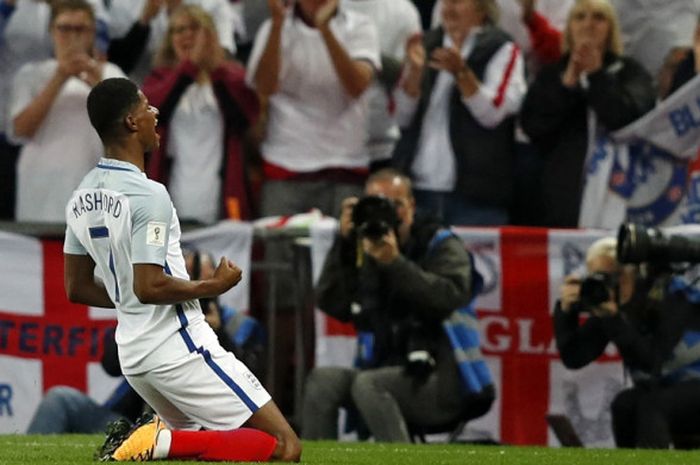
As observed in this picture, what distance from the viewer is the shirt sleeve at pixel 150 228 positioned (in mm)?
6836

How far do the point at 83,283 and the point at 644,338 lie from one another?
13.3 ft

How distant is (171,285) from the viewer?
686cm

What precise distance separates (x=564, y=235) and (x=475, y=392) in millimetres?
1685

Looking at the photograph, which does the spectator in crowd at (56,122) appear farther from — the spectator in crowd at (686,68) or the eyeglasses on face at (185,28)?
the spectator in crowd at (686,68)

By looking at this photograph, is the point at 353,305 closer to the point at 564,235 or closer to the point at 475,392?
the point at 475,392

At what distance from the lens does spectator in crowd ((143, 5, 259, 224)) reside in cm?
1250

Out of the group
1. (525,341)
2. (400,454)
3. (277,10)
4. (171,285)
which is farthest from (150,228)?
(277,10)

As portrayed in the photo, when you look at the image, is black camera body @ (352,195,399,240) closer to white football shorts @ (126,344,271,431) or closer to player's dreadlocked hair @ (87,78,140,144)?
white football shorts @ (126,344,271,431)

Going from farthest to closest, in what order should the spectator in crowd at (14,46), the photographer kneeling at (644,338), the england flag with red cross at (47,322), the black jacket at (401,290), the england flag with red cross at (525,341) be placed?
1. the spectator in crowd at (14,46)
2. the england flag with red cross at (47,322)
3. the england flag with red cross at (525,341)
4. the black jacket at (401,290)
5. the photographer kneeling at (644,338)

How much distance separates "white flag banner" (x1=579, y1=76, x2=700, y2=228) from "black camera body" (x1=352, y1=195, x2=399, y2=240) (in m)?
2.38

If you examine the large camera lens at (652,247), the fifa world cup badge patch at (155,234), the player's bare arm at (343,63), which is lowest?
the large camera lens at (652,247)

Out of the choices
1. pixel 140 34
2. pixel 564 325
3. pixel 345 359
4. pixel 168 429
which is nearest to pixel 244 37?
pixel 140 34

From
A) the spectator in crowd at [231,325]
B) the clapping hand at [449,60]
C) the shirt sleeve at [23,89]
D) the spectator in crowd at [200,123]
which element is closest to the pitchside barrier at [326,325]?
the spectator in crowd at [231,325]

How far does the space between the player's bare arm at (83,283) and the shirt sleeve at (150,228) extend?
0.47m
